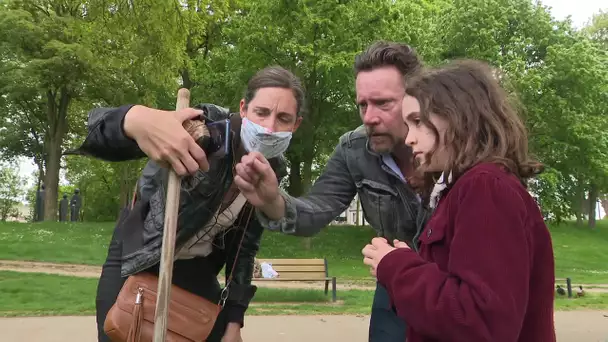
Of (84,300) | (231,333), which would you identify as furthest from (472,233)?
(84,300)

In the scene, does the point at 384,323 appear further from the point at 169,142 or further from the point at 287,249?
the point at 287,249

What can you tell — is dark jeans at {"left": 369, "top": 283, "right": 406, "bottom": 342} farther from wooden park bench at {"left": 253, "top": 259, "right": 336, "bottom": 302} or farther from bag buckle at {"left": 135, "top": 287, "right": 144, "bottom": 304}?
wooden park bench at {"left": 253, "top": 259, "right": 336, "bottom": 302}

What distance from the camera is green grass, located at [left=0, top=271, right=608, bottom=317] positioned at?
8.25m

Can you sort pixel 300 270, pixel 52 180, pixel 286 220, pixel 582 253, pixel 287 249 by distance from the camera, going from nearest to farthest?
pixel 286 220 < pixel 300 270 < pixel 287 249 < pixel 582 253 < pixel 52 180

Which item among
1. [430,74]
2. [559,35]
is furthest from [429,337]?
[559,35]

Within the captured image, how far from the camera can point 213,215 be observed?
2.73 metres

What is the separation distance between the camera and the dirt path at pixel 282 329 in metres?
6.54

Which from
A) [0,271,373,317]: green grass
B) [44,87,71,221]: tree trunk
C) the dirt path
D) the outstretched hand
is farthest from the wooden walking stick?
[44,87,71,221]: tree trunk

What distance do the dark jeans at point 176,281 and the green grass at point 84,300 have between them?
550cm

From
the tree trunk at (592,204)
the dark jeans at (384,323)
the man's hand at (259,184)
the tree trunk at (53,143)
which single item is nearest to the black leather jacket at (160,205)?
the man's hand at (259,184)

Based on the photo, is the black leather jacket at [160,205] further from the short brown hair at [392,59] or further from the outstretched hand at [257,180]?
the short brown hair at [392,59]

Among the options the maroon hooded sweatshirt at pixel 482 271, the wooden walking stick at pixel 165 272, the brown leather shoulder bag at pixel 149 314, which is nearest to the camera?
the maroon hooded sweatshirt at pixel 482 271

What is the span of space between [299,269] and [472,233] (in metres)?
10.3

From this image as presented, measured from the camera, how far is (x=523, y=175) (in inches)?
70.5
